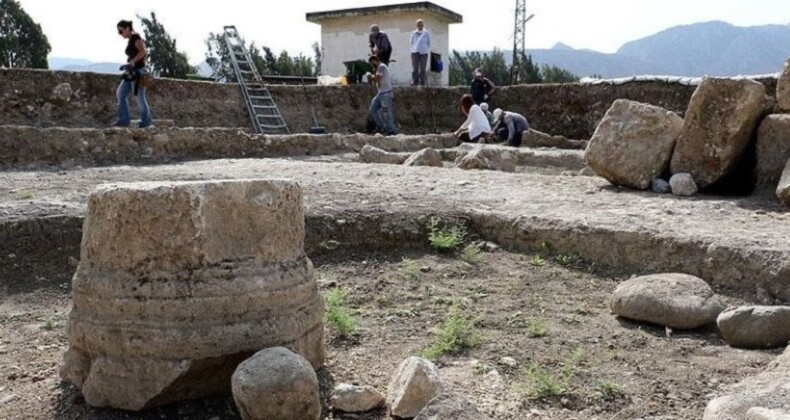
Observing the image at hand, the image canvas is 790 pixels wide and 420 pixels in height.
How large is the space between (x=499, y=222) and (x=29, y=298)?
3.31 meters

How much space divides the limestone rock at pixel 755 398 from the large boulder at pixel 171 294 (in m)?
1.68

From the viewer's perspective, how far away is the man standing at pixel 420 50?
15.7 m

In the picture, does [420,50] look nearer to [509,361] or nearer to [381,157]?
[381,157]

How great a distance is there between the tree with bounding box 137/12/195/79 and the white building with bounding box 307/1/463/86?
7392mm

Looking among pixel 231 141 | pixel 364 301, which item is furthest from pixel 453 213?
pixel 231 141

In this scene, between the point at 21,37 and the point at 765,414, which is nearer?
the point at 765,414

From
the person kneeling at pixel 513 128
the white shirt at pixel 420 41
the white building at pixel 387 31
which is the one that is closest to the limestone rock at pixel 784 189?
the person kneeling at pixel 513 128

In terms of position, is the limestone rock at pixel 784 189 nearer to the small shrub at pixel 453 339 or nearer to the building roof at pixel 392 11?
the small shrub at pixel 453 339

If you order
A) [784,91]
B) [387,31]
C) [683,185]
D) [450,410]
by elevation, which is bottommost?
[450,410]

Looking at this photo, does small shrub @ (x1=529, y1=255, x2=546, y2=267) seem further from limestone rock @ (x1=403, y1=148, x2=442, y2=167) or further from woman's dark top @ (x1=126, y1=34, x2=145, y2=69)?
woman's dark top @ (x1=126, y1=34, x2=145, y2=69)

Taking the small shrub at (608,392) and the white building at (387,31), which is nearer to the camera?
the small shrub at (608,392)

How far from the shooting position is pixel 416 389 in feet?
9.04

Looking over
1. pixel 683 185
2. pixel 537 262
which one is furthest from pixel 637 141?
pixel 537 262

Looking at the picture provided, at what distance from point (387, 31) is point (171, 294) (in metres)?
19.1
